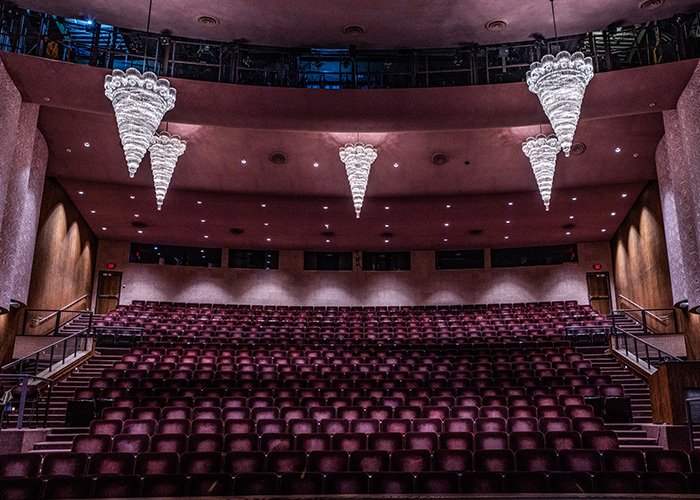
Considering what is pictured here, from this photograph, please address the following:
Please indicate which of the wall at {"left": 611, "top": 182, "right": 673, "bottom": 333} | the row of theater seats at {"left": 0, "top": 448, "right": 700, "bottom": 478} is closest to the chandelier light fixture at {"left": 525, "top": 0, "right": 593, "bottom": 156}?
the row of theater seats at {"left": 0, "top": 448, "right": 700, "bottom": 478}

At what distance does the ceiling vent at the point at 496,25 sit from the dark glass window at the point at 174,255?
11.5 metres

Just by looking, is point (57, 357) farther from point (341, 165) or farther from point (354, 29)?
point (354, 29)

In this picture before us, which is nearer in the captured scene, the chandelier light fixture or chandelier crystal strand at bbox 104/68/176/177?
the chandelier light fixture

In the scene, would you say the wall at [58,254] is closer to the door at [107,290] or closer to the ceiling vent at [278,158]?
the door at [107,290]

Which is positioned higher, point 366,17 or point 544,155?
point 366,17

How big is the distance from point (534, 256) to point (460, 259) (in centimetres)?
212

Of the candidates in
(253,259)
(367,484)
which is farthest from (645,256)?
(367,484)

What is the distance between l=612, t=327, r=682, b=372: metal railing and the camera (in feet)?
27.6

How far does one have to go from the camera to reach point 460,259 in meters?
17.0

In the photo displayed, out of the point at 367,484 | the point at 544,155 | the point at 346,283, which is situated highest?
the point at 544,155

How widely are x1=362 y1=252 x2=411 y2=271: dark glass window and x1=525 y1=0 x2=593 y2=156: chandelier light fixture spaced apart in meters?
11.5

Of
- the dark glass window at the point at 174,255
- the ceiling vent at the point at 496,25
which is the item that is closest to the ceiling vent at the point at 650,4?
the ceiling vent at the point at 496,25

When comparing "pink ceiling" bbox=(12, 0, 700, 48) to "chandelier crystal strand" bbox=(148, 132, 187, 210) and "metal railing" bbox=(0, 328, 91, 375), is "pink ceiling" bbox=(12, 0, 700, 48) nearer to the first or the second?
"chandelier crystal strand" bbox=(148, 132, 187, 210)

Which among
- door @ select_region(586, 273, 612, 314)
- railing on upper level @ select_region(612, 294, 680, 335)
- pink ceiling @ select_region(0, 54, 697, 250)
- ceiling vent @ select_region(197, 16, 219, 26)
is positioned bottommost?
railing on upper level @ select_region(612, 294, 680, 335)
